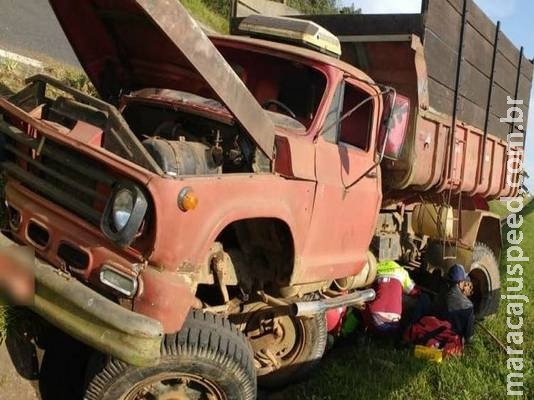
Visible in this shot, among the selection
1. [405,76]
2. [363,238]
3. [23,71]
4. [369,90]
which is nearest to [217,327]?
[363,238]

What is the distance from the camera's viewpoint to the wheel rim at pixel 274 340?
484 centimetres

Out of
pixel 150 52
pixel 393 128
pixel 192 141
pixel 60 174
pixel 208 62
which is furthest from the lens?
pixel 393 128

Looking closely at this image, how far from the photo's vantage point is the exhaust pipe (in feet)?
13.6

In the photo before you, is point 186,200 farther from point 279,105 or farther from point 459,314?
point 459,314

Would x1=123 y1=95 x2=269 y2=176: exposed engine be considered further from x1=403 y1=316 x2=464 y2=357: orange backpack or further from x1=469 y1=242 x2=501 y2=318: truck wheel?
x1=469 y1=242 x2=501 y2=318: truck wheel

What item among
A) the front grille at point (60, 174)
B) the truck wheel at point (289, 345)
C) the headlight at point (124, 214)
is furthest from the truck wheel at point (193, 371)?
the truck wheel at point (289, 345)

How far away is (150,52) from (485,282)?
16.8 ft

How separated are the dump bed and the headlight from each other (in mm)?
3246

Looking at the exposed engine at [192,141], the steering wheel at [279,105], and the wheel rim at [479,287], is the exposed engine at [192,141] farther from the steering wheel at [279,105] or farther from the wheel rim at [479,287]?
the wheel rim at [479,287]

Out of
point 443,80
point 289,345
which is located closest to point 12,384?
point 289,345

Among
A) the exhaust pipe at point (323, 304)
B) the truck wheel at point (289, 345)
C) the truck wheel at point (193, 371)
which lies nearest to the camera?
the truck wheel at point (193, 371)

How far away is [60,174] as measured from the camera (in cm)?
337

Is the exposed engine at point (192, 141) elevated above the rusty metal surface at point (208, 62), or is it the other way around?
the rusty metal surface at point (208, 62)

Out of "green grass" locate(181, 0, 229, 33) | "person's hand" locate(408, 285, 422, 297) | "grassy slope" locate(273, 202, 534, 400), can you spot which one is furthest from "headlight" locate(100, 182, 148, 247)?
"green grass" locate(181, 0, 229, 33)
